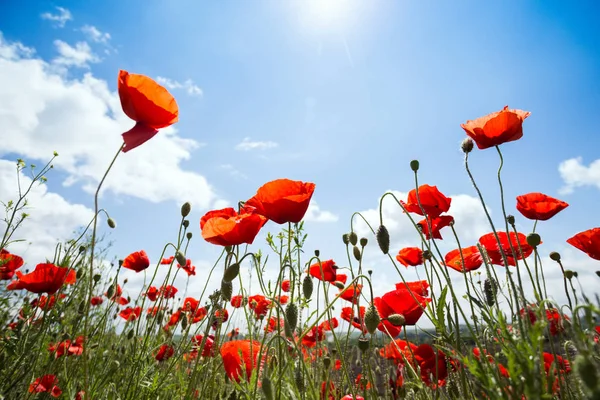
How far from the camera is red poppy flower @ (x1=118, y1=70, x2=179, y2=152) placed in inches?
48.6

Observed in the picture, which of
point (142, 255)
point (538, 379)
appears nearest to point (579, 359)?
point (538, 379)

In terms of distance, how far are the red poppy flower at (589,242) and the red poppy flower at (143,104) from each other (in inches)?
83.1

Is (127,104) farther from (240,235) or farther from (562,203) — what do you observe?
(562,203)

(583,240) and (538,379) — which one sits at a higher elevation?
(583,240)

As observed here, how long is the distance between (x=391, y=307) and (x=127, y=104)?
4.87 feet

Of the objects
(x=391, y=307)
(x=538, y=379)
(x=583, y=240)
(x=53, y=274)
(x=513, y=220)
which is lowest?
(x=538, y=379)

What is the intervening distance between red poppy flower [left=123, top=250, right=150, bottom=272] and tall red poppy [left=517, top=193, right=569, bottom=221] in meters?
2.91

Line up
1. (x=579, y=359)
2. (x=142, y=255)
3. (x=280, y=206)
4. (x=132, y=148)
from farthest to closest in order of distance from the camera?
(x=142, y=255) → (x=280, y=206) → (x=132, y=148) → (x=579, y=359)

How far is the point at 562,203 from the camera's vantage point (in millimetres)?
2062

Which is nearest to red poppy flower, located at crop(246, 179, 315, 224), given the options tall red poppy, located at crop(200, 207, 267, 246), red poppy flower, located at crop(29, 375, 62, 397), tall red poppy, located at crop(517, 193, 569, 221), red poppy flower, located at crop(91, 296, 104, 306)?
tall red poppy, located at crop(200, 207, 267, 246)

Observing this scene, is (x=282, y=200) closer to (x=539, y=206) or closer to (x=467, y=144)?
(x=467, y=144)

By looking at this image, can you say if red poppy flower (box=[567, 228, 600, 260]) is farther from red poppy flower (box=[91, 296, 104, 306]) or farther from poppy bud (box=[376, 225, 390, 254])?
red poppy flower (box=[91, 296, 104, 306])

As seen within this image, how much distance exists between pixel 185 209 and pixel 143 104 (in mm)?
1056

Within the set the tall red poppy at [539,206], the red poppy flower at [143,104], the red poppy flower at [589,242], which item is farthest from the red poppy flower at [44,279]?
the red poppy flower at [589,242]
